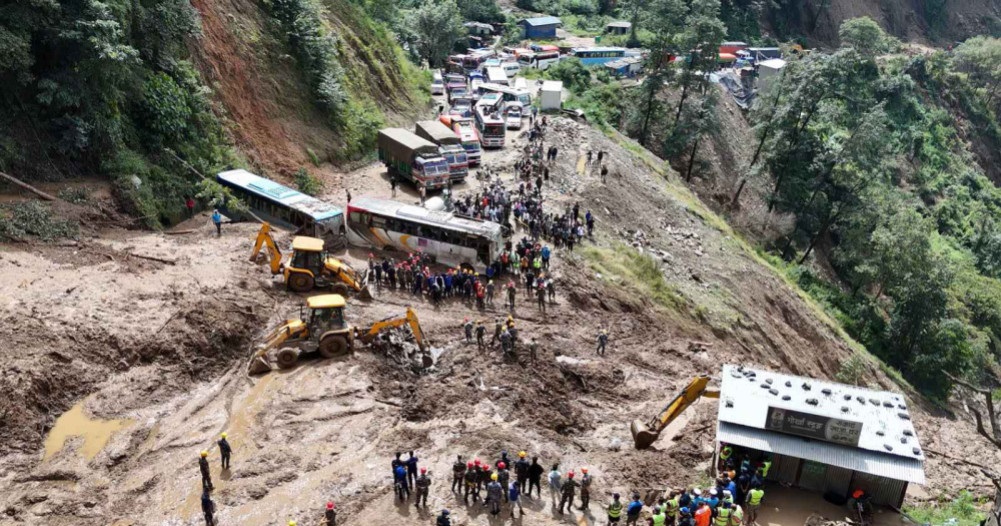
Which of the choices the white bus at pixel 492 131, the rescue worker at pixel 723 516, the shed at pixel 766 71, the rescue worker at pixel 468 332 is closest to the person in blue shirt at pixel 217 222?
the rescue worker at pixel 468 332

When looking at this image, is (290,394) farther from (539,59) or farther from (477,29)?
(477,29)

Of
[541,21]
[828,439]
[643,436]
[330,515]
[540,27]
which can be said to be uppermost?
[541,21]

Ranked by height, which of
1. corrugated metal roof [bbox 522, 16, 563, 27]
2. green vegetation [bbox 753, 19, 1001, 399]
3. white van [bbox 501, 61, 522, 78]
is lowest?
green vegetation [bbox 753, 19, 1001, 399]

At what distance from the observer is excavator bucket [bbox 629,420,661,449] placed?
71.6 feet

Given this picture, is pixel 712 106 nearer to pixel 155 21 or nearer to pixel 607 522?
pixel 155 21

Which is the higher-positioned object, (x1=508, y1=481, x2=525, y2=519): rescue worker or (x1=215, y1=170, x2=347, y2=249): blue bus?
(x1=215, y1=170, x2=347, y2=249): blue bus

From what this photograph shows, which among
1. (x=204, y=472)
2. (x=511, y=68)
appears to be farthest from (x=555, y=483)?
(x=511, y=68)

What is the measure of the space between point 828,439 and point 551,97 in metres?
43.0

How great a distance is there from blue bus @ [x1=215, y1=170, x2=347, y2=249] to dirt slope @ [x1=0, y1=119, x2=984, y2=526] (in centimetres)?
140

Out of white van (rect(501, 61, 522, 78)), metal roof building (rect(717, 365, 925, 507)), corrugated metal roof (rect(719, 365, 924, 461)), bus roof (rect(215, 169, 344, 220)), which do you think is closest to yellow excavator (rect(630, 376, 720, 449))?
corrugated metal roof (rect(719, 365, 924, 461))

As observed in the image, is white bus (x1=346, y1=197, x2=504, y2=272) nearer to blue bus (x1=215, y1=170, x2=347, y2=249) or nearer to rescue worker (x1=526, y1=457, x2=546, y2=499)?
blue bus (x1=215, y1=170, x2=347, y2=249)

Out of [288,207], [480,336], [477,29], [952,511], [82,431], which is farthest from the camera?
[477,29]

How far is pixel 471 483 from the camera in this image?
1814 centimetres

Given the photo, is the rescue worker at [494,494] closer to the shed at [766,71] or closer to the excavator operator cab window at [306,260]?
the excavator operator cab window at [306,260]
